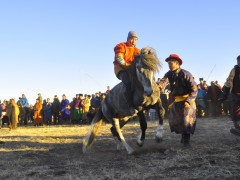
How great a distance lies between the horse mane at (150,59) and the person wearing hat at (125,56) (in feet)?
1.93

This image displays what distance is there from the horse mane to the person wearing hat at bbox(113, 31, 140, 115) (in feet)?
1.93

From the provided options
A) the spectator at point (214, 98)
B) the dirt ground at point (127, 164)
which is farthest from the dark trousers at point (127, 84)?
the spectator at point (214, 98)

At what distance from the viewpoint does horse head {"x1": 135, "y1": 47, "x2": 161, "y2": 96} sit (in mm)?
6879

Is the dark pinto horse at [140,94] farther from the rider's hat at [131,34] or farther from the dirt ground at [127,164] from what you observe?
the rider's hat at [131,34]

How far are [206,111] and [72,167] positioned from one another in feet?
44.5

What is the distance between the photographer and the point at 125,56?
8.12 m

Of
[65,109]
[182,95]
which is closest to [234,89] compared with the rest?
[182,95]

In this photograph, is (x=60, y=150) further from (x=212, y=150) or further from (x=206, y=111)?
(x=206, y=111)

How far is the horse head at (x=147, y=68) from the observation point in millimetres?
6879

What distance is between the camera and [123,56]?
319 inches

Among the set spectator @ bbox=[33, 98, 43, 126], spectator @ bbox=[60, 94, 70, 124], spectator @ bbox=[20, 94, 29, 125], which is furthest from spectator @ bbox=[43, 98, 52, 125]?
spectator @ bbox=[20, 94, 29, 125]

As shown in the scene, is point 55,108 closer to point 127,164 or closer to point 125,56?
point 125,56

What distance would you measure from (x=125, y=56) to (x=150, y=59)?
44.7 inches

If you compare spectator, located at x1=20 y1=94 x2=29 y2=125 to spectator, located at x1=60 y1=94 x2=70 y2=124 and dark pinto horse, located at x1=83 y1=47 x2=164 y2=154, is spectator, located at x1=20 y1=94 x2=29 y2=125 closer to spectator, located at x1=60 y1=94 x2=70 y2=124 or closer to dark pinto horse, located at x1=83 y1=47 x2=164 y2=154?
spectator, located at x1=60 y1=94 x2=70 y2=124
